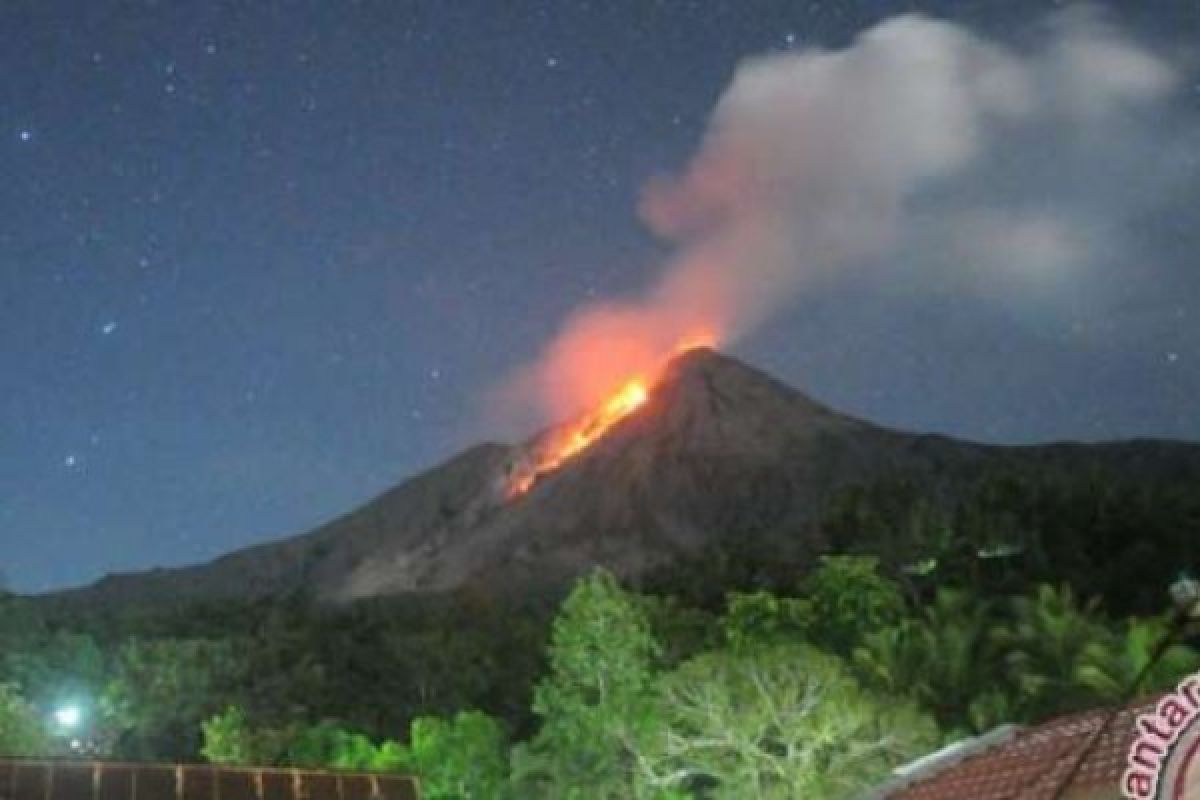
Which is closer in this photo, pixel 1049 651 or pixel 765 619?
pixel 1049 651

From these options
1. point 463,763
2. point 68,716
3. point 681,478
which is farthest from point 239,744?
point 681,478

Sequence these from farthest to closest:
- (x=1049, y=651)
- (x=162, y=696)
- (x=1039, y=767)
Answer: (x=162, y=696) < (x=1049, y=651) < (x=1039, y=767)

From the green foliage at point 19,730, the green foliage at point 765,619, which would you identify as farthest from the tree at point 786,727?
the green foliage at point 19,730

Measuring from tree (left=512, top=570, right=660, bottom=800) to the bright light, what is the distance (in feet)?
67.3

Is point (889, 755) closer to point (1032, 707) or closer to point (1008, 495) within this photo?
point (1032, 707)

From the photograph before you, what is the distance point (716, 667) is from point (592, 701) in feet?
15.2

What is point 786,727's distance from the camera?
30.4 m

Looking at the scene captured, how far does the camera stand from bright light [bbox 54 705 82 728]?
50.8m

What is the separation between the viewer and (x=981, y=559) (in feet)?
186

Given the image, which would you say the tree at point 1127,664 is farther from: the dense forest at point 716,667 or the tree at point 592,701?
the tree at point 592,701

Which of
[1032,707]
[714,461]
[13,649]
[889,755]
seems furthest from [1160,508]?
[714,461]

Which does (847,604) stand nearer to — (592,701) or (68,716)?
(592,701)

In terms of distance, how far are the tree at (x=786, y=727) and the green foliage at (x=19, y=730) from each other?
1572 cm

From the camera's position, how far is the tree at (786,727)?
30.1 meters
